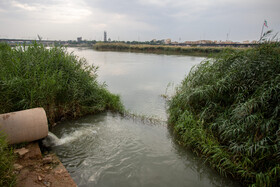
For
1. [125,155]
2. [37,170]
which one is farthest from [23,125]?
[125,155]

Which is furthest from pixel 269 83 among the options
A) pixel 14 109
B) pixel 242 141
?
pixel 14 109

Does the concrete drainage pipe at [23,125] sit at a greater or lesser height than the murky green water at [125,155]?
greater

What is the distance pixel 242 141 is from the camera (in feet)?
10.9

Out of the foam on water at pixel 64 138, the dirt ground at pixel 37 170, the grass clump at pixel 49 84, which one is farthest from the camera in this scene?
the grass clump at pixel 49 84

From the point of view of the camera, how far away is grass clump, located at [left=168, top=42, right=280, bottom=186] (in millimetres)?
2965

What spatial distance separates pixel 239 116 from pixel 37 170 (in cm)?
387

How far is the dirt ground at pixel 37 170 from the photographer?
98.4 inches

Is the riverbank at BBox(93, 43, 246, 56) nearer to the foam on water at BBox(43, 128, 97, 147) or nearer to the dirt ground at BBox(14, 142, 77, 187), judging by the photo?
the foam on water at BBox(43, 128, 97, 147)

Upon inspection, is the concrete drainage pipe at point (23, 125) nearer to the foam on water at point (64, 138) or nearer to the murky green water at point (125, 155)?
the foam on water at point (64, 138)

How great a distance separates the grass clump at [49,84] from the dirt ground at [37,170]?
131cm

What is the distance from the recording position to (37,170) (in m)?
2.77

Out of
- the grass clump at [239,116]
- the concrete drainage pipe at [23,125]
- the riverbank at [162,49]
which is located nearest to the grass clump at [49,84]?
the concrete drainage pipe at [23,125]

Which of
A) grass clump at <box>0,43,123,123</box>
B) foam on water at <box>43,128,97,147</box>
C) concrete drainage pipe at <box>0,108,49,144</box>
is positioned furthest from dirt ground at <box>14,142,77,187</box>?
grass clump at <box>0,43,123,123</box>

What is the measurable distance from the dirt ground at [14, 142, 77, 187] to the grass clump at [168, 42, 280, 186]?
2769 mm
